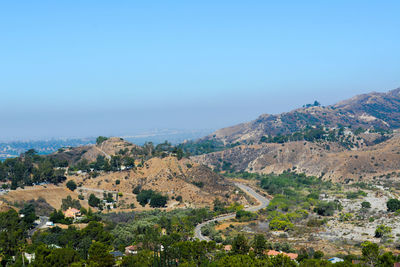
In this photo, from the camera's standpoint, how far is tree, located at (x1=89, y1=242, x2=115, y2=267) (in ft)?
151

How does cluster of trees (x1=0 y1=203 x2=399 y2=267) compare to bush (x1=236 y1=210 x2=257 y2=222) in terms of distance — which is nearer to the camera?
cluster of trees (x1=0 y1=203 x2=399 y2=267)

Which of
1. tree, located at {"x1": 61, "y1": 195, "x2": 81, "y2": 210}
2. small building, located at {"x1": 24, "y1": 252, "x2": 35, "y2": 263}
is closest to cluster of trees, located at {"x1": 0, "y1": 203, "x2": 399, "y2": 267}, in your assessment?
small building, located at {"x1": 24, "y1": 252, "x2": 35, "y2": 263}

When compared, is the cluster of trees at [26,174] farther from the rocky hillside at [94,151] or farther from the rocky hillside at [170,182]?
the rocky hillside at [94,151]

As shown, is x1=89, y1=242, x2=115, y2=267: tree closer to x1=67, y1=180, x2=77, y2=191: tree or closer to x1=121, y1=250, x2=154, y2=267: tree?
x1=121, y1=250, x2=154, y2=267: tree

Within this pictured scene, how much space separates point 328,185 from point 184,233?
7490 centimetres

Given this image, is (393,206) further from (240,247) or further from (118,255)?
(118,255)

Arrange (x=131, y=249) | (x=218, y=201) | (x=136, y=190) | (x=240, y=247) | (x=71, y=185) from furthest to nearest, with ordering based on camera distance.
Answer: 1. (x=136, y=190)
2. (x=71, y=185)
3. (x=218, y=201)
4. (x=131, y=249)
5. (x=240, y=247)

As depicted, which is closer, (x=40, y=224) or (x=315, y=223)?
(x=40, y=224)

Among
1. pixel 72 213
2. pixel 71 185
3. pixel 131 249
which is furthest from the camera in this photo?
pixel 71 185

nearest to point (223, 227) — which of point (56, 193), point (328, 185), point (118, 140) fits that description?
point (56, 193)

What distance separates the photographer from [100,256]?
46.4 m

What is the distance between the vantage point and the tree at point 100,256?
46.0m

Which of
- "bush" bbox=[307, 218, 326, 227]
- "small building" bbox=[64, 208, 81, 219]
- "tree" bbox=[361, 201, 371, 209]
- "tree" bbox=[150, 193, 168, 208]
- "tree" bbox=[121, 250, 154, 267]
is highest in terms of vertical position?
"tree" bbox=[121, 250, 154, 267]

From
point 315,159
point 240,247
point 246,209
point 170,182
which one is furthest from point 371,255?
point 315,159
